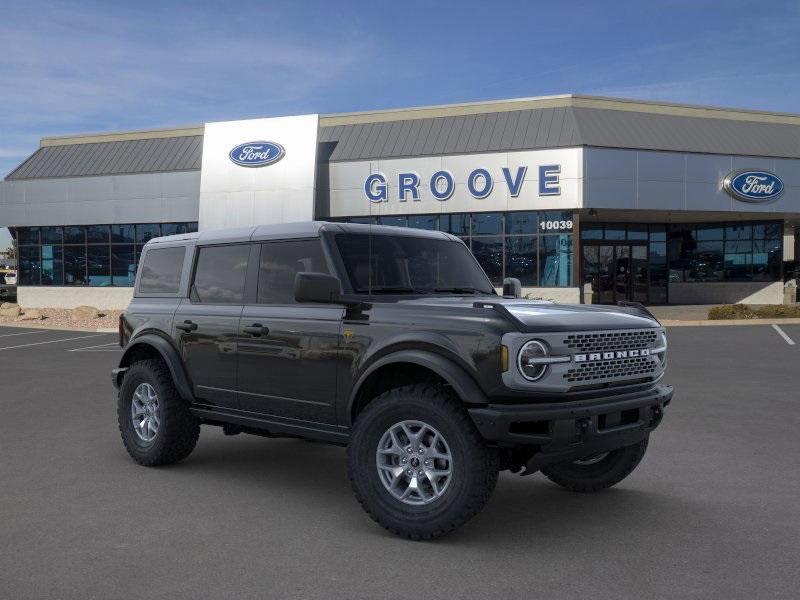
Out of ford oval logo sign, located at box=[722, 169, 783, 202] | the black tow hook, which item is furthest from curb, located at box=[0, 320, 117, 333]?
ford oval logo sign, located at box=[722, 169, 783, 202]

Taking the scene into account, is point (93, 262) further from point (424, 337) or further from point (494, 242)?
point (424, 337)

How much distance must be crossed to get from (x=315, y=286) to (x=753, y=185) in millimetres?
29264

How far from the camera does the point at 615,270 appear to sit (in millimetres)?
35344

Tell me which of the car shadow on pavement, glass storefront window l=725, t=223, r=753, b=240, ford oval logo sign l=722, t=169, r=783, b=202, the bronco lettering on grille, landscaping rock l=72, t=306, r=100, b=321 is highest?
ford oval logo sign l=722, t=169, r=783, b=202

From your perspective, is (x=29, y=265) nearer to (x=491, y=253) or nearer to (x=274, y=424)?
(x=491, y=253)

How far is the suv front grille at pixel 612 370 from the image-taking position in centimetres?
470

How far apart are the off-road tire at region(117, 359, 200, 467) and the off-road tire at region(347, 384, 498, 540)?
7.20 ft

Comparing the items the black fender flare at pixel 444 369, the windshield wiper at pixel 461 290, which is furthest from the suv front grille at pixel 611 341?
the windshield wiper at pixel 461 290

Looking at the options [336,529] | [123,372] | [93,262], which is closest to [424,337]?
[336,529]

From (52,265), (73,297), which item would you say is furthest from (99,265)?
(52,265)

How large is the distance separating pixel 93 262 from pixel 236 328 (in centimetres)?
3281

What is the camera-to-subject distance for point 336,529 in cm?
498

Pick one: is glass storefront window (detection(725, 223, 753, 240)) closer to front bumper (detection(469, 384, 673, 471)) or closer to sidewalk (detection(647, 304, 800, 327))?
sidewalk (detection(647, 304, 800, 327))

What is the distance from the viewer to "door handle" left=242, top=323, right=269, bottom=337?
19.1 ft
